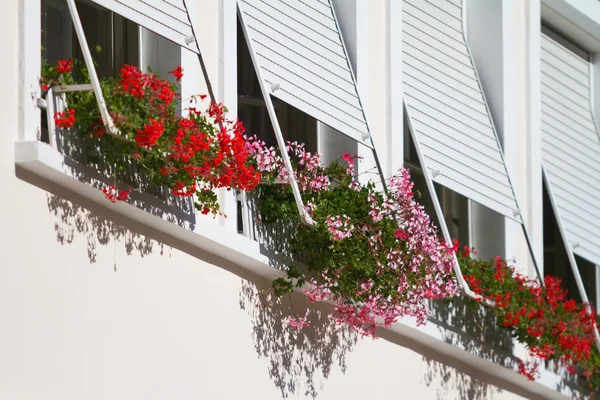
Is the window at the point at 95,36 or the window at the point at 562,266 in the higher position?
the window at the point at 95,36

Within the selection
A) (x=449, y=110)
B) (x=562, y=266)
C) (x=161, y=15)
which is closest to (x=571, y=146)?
(x=562, y=266)

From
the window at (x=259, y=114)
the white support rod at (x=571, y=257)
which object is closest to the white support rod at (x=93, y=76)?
the window at (x=259, y=114)

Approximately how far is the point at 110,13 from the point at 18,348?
7.57ft

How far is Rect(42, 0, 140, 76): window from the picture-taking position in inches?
279

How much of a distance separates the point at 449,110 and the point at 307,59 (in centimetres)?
202

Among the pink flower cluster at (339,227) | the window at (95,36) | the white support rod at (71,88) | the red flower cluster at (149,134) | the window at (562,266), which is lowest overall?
the window at (562,266)

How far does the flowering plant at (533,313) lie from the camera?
9594 mm

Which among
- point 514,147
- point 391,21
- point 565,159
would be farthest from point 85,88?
point 565,159

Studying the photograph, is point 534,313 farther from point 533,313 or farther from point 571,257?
point 571,257

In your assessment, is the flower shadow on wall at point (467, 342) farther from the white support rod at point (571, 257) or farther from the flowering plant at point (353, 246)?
the flowering plant at point (353, 246)

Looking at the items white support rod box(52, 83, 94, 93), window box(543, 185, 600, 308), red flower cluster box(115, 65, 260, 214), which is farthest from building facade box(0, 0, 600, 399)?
window box(543, 185, 600, 308)

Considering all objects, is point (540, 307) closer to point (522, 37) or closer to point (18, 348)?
point (522, 37)

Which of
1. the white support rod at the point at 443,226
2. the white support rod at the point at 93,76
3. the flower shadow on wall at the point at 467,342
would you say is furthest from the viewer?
the flower shadow on wall at the point at 467,342

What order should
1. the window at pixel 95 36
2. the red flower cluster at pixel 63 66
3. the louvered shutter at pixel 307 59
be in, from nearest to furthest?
the red flower cluster at pixel 63 66 → the window at pixel 95 36 → the louvered shutter at pixel 307 59
